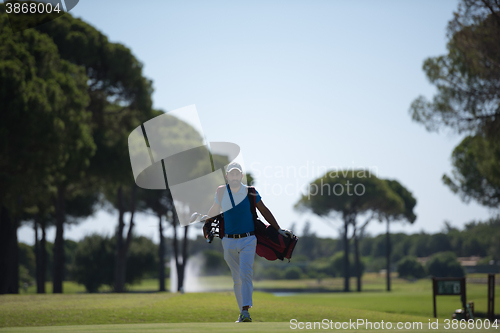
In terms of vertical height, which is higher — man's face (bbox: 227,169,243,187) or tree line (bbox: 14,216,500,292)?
man's face (bbox: 227,169,243,187)

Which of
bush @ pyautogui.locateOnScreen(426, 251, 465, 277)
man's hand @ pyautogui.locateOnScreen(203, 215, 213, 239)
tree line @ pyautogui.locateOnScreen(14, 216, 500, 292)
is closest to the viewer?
man's hand @ pyautogui.locateOnScreen(203, 215, 213, 239)

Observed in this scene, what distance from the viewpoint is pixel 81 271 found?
40594mm

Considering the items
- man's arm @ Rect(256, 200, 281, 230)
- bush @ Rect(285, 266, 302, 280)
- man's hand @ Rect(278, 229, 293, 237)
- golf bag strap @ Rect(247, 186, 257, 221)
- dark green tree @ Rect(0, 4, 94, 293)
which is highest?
dark green tree @ Rect(0, 4, 94, 293)

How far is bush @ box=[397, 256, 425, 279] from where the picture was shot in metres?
69.0

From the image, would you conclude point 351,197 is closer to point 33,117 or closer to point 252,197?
point 33,117

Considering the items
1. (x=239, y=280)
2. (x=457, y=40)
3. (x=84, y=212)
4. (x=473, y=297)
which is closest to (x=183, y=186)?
(x=84, y=212)

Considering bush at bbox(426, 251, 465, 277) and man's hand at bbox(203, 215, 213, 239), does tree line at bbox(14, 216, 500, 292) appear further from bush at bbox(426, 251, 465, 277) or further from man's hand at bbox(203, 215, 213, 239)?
man's hand at bbox(203, 215, 213, 239)

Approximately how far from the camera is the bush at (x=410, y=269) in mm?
69000

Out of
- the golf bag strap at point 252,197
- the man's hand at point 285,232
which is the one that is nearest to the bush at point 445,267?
the man's hand at point 285,232

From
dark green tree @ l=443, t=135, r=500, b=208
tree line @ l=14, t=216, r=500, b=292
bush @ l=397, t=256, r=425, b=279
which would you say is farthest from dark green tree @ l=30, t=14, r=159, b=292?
bush @ l=397, t=256, r=425, b=279

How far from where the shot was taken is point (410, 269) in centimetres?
6981

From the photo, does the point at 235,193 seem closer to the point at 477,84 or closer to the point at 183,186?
the point at 477,84

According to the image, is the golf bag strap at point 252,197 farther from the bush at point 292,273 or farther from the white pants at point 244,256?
the bush at point 292,273

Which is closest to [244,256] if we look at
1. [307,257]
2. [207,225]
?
[207,225]
